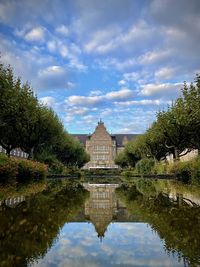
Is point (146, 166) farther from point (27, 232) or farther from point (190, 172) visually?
point (27, 232)

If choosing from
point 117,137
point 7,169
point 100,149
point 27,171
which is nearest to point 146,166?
point 27,171

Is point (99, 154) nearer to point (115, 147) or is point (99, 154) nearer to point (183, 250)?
point (115, 147)

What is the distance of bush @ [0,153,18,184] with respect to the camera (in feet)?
68.2

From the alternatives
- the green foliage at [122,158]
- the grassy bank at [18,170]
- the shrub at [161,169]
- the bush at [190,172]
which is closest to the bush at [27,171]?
the grassy bank at [18,170]

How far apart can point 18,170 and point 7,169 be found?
3990 mm

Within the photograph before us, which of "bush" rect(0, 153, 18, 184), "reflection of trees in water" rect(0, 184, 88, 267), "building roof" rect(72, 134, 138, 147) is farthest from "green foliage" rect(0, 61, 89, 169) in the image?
"building roof" rect(72, 134, 138, 147)

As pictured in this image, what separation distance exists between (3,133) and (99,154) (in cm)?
9336

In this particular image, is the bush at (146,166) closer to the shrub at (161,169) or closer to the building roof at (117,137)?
the shrub at (161,169)

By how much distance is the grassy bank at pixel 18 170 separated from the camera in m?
21.0

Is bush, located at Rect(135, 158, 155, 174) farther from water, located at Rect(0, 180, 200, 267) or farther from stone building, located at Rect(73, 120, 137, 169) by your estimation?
stone building, located at Rect(73, 120, 137, 169)

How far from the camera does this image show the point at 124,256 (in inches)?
146

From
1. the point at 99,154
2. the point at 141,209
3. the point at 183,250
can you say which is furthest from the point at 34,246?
the point at 99,154

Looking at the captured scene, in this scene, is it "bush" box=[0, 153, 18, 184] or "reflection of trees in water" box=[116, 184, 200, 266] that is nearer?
"reflection of trees in water" box=[116, 184, 200, 266]

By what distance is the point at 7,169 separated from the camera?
21.2 metres
